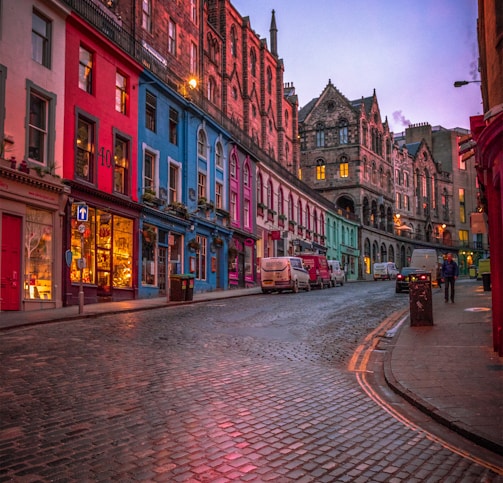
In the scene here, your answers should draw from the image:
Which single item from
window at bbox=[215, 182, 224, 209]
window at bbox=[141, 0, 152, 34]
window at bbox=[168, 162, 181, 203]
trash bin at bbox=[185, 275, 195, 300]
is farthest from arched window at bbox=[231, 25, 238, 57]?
trash bin at bbox=[185, 275, 195, 300]

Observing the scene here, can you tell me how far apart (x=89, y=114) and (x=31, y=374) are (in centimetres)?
1624

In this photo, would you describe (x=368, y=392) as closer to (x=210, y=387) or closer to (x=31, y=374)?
(x=210, y=387)

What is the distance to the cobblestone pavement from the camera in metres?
4.37

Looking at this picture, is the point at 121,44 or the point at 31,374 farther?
the point at 121,44

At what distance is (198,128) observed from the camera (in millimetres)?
32188

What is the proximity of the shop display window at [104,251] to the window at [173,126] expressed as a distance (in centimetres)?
676

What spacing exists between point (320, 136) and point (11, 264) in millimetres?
59276

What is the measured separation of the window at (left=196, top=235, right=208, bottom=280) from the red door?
45.1ft

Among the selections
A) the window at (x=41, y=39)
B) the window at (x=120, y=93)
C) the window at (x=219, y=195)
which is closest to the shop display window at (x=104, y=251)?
the window at (x=120, y=93)

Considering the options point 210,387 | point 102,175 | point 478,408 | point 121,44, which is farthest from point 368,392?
point 121,44

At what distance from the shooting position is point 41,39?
782 inches

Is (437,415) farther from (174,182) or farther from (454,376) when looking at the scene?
(174,182)

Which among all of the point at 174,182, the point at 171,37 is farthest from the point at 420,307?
the point at 171,37

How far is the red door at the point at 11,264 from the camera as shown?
57.6ft
